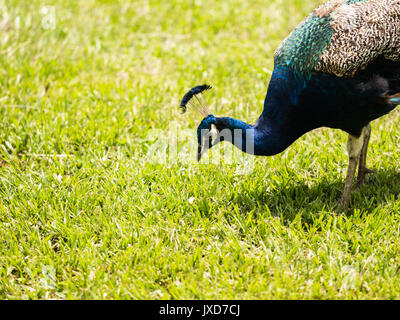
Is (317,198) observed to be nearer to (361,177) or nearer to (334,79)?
(361,177)

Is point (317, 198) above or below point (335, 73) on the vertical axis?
below

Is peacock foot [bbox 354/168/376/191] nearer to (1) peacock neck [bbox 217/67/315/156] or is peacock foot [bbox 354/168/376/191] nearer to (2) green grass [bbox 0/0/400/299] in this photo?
(2) green grass [bbox 0/0/400/299]

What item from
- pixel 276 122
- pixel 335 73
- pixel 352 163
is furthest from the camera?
pixel 352 163

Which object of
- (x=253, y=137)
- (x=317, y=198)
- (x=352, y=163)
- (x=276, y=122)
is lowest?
(x=317, y=198)

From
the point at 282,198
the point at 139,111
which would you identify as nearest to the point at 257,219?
the point at 282,198

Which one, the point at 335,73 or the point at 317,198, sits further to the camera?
the point at 317,198

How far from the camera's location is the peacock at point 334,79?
10.9 feet

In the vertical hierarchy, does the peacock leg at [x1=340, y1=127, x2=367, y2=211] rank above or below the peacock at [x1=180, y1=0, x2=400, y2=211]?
below

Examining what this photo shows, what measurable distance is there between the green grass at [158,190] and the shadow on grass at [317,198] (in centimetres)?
1

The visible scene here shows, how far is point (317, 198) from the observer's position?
12.3 feet

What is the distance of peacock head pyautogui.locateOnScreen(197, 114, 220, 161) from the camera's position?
144 inches

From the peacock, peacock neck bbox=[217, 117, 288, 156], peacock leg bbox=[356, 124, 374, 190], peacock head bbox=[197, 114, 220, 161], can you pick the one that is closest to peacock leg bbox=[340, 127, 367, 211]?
the peacock

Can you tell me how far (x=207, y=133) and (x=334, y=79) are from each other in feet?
3.16

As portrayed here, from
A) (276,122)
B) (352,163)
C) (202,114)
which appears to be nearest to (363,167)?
(352,163)
